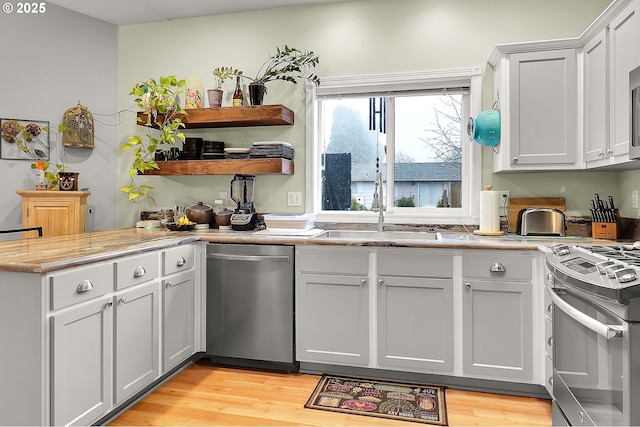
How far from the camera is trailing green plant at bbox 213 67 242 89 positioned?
11.8 feet

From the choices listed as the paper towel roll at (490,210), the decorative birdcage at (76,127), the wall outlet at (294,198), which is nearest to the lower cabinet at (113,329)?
the wall outlet at (294,198)

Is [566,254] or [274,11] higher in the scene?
[274,11]

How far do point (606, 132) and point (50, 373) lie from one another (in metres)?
2.98

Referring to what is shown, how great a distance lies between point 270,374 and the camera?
2887mm

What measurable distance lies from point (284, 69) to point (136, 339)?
218 centimetres

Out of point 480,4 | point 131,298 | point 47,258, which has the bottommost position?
point 131,298

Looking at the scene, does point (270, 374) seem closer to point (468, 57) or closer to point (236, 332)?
point (236, 332)

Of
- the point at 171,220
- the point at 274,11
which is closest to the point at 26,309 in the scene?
the point at 171,220

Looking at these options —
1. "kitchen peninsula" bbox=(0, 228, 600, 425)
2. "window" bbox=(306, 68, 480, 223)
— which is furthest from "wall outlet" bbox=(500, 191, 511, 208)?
"kitchen peninsula" bbox=(0, 228, 600, 425)

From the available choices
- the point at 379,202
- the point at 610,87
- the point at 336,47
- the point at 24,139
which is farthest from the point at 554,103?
the point at 24,139

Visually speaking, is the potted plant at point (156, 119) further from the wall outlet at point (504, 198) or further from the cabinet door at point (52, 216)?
the wall outlet at point (504, 198)

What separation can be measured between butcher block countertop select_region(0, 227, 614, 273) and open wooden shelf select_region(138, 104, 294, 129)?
89 cm

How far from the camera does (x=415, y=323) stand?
2654 millimetres

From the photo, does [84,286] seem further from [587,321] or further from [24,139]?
[24,139]
